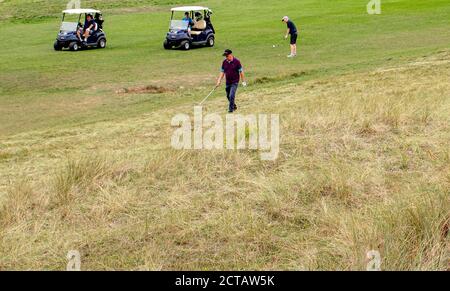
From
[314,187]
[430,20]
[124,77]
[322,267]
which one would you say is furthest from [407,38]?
[322,267]

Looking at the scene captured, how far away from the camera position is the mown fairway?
654cm

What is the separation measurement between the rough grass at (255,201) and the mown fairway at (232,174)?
0.02 meters

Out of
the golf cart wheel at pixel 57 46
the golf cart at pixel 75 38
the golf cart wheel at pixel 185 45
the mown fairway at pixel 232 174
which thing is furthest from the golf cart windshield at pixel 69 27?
the mown fairway at pixel 232 174

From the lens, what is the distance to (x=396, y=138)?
419 inches

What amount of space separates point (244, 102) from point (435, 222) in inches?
465

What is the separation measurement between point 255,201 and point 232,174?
1.31 m

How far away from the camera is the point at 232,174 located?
30.3 ft

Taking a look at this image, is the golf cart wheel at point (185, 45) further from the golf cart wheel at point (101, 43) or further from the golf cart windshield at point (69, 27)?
the golf cart windshield at point (69, 27)

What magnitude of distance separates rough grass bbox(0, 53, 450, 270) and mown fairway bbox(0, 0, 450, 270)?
0.07 feet

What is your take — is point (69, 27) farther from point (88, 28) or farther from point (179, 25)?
point (179, 25)

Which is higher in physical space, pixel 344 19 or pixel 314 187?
pixel 314 187

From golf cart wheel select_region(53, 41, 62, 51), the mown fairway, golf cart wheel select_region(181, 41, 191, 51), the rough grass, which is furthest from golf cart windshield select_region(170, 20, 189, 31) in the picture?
the rough grass

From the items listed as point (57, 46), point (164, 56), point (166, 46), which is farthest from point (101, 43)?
point (164, 56)

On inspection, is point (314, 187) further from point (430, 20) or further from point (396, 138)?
point (430, 20)
